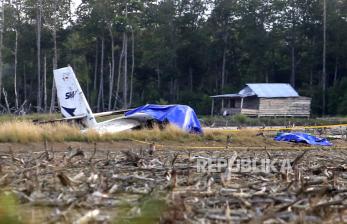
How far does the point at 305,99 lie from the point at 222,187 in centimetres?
4283

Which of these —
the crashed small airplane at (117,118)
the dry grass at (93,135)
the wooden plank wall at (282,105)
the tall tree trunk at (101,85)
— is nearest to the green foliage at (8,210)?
the dry grass at (93,135)

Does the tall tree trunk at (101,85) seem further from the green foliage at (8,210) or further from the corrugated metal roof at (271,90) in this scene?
the green foliage at (8,210)

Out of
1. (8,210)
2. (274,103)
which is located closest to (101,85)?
(274,103)

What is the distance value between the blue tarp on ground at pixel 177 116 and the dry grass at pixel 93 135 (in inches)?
36.6

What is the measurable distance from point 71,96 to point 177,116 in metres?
4.41

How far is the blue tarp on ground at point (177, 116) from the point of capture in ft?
77.7

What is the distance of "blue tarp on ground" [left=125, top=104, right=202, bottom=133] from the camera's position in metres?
23.7

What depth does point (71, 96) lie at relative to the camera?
24.6 meters

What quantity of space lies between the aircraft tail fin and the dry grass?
2043 mm

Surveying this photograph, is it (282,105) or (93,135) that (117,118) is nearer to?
(93,135)

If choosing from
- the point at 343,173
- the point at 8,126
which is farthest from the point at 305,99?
the point at 343,173

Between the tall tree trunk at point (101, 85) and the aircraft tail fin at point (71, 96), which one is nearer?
the aircraft tail fin at point (71, 96)

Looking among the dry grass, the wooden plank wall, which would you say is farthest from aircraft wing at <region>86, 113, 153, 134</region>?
the wooden plank wall

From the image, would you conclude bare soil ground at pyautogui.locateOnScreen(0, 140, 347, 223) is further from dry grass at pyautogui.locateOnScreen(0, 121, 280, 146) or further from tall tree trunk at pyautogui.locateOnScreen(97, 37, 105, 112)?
tall tree trunk at pyautogui.locateOnScreen(97, 37, 105, 112)
